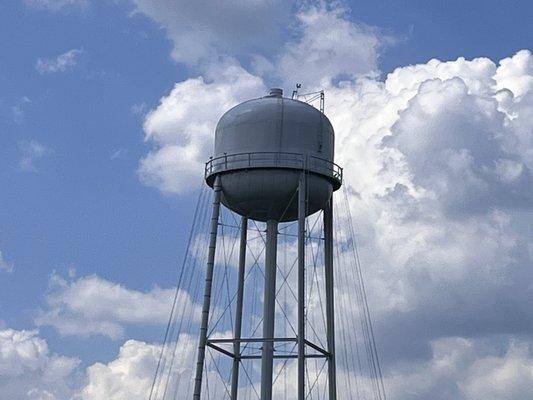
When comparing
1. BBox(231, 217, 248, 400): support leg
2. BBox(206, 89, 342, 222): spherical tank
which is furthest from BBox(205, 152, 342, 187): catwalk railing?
BBox(231, 217, 248, 400): support leg

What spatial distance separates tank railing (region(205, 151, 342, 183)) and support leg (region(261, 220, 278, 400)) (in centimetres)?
298

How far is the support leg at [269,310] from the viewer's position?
39531 millimetres

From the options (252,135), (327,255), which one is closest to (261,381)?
(327,255)

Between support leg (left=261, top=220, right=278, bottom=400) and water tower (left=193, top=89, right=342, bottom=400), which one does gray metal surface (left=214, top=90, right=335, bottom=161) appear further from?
support leg (left=261, top=220, right=278, bottom=400)

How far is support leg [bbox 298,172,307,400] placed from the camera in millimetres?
37062

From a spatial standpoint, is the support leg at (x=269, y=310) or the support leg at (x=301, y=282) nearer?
the support leg at (x=301, y=282)

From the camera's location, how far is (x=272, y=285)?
40.8 metres

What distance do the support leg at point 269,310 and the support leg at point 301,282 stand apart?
1961mm

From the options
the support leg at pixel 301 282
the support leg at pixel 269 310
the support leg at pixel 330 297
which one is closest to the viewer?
the support leg at pixel 301 282

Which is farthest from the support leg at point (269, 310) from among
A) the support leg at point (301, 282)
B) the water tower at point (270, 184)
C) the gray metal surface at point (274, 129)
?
the gray metal surface at point (274, 129)

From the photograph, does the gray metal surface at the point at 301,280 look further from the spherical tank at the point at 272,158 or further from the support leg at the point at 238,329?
the support leg at the point at 238,329

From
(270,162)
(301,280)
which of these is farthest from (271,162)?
(301,280)

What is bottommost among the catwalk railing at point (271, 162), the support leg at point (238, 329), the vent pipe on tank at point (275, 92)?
the support leg at point (238, 329)

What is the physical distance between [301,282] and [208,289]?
12.6 ft
